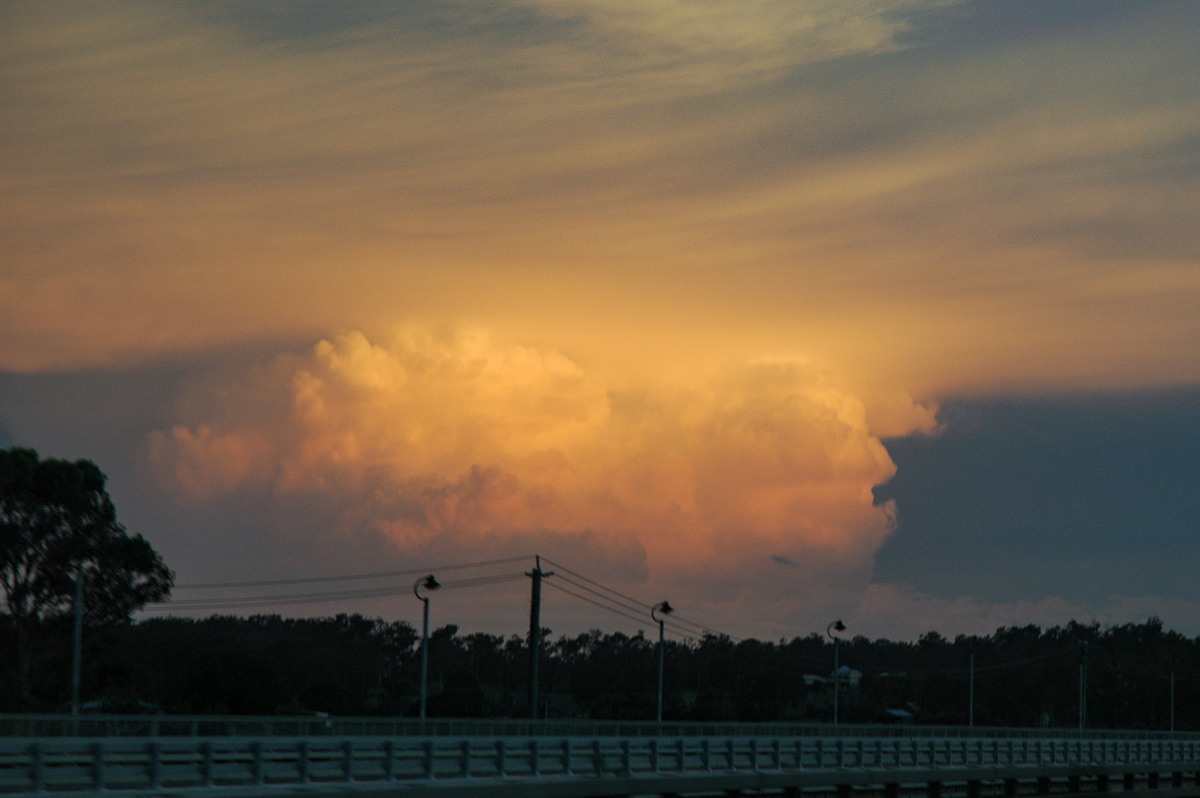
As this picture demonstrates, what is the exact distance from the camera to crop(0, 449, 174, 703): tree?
288ft

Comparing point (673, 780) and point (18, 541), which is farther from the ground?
point (18, 541)

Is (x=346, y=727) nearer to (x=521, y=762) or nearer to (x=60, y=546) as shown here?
(x=521, y=762)

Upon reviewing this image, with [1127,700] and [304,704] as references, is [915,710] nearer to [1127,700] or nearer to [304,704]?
[1127,700]

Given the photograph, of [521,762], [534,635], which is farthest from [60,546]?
[521,762]

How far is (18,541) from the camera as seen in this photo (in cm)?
8775

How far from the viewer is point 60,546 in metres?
89.0

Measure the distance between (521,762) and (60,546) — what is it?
2373 inches

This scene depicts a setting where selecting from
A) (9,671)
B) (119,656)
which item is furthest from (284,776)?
(119,656)

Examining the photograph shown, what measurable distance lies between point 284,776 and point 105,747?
18.9ft

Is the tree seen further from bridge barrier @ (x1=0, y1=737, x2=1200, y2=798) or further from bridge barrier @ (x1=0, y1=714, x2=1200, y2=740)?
bridge barrier @ (x1=0, y1=737, x2=1200, y2=798)

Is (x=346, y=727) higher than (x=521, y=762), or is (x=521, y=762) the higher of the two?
(x=521, y=762)

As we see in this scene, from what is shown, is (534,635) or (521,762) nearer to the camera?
(521,762)

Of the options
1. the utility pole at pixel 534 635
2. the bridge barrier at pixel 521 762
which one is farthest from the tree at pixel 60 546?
the bridge barrier at pixel 521 762

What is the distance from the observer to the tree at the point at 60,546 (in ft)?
288
